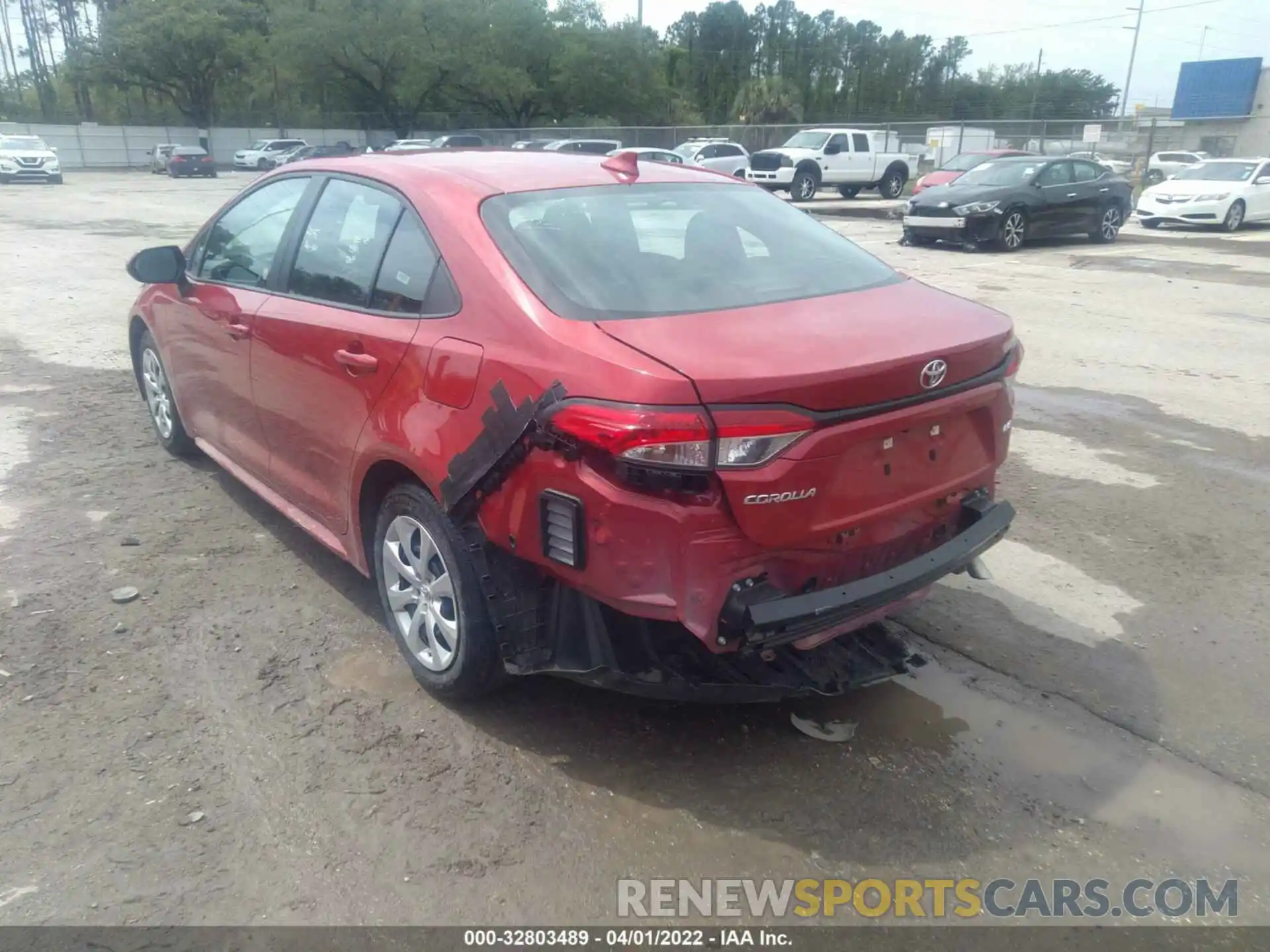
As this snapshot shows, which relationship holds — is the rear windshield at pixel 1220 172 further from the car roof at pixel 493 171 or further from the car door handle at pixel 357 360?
→ the car door handle at pixel 357 360

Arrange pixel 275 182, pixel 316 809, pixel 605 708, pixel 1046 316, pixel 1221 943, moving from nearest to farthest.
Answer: pixel 1221 943 < pixel 316 809 < pixel 605 708 < pixel 275 182 < pixel 1046 316

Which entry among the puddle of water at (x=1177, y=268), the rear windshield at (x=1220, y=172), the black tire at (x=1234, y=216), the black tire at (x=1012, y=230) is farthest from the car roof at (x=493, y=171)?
the rear windshield at (x=1220, y=172)

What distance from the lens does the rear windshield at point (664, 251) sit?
121 inches

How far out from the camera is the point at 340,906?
8.64 ft

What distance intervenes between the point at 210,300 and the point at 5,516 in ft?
5.28

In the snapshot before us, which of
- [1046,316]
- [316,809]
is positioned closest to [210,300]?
[316,809]

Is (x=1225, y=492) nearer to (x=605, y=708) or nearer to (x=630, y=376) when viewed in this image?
(x=605, y=708)

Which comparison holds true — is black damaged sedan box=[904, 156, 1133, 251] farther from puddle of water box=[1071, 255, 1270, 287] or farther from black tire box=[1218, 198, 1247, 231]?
black tire box=[1218, 198, 1247, 231]

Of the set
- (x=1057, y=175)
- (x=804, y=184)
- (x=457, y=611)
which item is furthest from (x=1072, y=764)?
(x=804, y=184)

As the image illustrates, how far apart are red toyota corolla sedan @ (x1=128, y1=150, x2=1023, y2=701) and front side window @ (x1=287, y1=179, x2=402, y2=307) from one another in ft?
0.04

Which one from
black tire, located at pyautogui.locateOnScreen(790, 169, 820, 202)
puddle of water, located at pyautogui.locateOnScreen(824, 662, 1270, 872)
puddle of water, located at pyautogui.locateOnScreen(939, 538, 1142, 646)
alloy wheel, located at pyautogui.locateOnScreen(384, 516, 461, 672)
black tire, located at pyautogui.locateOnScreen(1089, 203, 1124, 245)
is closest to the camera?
puddle of water, located at pyautogui.locateOnScreen(824, 662, 1270, 872)

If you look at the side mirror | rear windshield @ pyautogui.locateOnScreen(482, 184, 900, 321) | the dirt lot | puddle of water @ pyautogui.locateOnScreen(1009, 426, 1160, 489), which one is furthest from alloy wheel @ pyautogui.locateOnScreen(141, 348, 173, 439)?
puddle of water @ pyautogui.locateOnScreen(1009, 426, 1160, 489)

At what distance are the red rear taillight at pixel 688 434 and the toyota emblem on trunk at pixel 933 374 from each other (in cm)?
52

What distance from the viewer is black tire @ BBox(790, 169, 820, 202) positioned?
27953 mm
